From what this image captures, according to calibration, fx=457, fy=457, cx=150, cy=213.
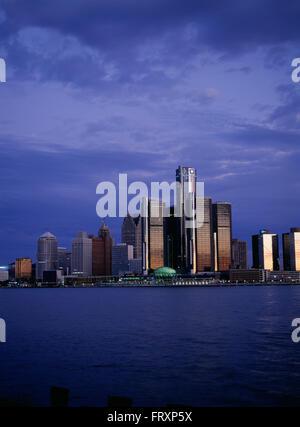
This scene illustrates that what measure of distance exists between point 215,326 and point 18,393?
5640cm

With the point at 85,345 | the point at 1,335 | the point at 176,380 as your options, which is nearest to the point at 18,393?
the point at 176,380

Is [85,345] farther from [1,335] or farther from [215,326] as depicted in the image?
[215,326]

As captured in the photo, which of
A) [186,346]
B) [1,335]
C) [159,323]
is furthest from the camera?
[159,323]

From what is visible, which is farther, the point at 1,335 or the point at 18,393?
the point at 1,335
